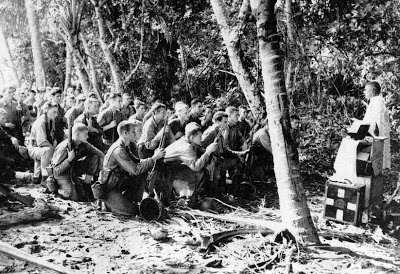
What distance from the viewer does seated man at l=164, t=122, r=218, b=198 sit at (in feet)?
22.1

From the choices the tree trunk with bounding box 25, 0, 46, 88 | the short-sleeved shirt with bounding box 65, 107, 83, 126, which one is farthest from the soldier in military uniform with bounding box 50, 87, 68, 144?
the tree trunk with bounding box 25, 0, 46, 88

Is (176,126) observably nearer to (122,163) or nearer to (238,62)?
(238,62)

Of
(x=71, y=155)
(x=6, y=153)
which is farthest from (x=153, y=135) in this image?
(x=6, y=153)

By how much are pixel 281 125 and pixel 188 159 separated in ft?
6.76

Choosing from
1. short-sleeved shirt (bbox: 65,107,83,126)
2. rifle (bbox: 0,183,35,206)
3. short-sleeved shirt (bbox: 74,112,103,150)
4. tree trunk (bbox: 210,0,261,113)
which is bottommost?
rifle (bbox: 0,183,35,206)

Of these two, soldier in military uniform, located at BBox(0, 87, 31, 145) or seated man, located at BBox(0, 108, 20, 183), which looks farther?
soldier in military uniform, located at BBox(0, 87, 31, 145)

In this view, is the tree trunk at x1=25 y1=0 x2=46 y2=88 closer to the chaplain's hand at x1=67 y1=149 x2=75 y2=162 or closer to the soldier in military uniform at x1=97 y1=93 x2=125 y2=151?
the soldier in military uniform at x1=97 y1=93 x2=125 y2=151

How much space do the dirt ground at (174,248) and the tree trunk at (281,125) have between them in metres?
0.37

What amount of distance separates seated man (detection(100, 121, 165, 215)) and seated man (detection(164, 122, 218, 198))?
0.93 ft

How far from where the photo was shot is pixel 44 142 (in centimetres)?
805

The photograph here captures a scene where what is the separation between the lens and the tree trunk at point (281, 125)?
16.8 ft

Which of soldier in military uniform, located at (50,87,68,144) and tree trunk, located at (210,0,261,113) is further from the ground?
tree trunk, located at (210,0,261,113)

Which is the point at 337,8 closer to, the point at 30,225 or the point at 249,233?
the point at 249,233

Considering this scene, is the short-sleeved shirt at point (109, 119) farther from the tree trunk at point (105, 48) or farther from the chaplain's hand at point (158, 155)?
the tree trunk at point (105, 48)
